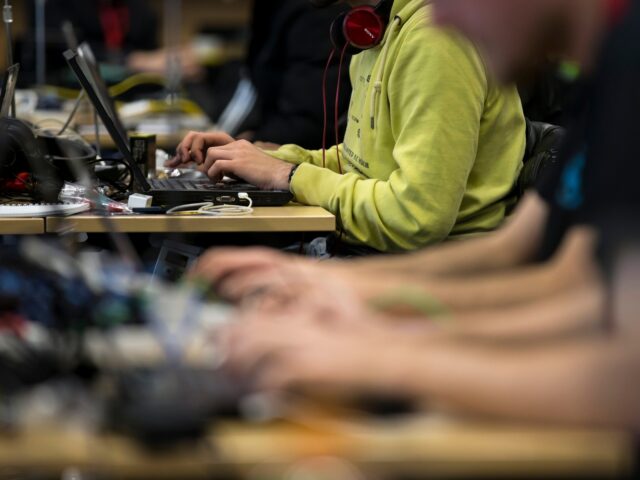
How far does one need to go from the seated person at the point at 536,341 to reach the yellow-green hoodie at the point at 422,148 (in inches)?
42.0

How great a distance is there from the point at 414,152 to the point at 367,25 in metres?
0.35

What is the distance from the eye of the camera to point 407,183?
2.14 metres

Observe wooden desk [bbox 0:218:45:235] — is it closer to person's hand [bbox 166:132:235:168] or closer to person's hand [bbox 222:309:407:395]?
person's hand [bbox 166:132:235:168]

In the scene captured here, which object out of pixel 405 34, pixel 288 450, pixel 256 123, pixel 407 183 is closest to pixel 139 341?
pixel 288 450

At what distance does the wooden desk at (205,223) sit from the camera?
6.82ft

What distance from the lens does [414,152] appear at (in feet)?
7.02

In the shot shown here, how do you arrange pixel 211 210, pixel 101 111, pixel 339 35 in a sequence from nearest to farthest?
pixel 211 210 < pixel 101 111 < pixel 339 35

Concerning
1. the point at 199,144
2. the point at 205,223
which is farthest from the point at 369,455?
the point at 199,144

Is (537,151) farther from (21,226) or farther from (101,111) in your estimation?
(21,226)

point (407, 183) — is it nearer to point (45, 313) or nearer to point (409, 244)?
point (409, 244)

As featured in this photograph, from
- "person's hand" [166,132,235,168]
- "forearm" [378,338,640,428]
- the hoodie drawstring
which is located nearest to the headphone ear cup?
the hoodie drawstring

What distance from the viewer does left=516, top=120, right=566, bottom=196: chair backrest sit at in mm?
2244

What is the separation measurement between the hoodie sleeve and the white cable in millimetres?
224

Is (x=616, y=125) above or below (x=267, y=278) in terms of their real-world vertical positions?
above
